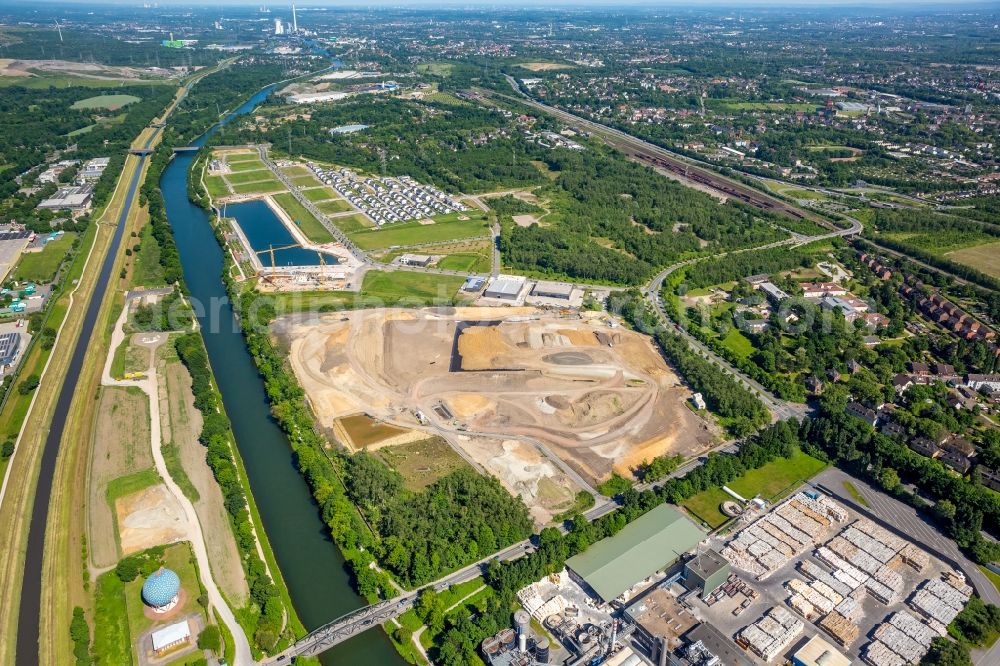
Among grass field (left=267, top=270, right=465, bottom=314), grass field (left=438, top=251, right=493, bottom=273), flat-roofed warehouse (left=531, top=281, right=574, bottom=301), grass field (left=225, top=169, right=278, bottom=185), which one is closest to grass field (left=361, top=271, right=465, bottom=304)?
grass field (left=267, top=270, right=465, bottom=314)

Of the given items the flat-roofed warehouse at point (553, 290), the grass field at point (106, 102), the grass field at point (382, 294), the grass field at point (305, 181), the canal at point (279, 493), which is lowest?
the canal at point (279, 493)

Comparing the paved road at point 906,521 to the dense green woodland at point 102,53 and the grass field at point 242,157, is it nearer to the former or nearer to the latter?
the grass field at point 242,157

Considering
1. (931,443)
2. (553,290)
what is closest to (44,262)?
(553,290)

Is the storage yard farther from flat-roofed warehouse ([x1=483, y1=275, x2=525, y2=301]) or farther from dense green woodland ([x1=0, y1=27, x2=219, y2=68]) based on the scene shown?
dense green woodland ([x1=0, y1=27, x2=219, y2=68])

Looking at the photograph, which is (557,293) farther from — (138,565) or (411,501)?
(138,565)

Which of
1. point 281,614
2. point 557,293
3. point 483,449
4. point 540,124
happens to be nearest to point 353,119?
point 540,124

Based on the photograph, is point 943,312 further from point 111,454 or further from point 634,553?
point 111,454

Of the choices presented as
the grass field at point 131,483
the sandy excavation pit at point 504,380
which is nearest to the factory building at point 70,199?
the sandy excavation pit at point 504,380
